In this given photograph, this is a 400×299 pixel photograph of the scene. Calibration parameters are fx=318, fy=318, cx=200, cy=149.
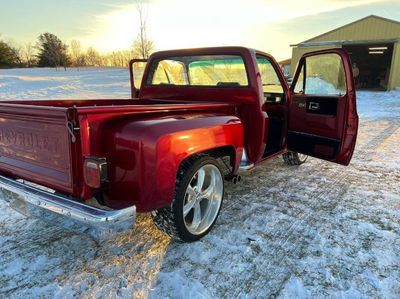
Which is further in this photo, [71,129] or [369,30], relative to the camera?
[369,30]

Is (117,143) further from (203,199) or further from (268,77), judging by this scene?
(268,77)

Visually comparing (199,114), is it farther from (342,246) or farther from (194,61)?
(342,246)

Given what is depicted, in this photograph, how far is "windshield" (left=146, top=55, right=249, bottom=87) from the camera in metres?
3.84

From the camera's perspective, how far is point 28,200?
240 cm

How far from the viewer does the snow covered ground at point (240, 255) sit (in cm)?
233

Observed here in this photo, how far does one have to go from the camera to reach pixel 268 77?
167 inches

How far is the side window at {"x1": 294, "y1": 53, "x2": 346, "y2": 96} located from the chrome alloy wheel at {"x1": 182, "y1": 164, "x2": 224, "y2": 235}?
2.02 meters

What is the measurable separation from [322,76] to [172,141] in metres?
2.85

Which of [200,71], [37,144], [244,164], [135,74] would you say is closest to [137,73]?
[135,74]

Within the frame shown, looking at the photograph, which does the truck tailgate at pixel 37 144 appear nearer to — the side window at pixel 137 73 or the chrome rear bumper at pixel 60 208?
the chrome rear bumper at pixel 60 208

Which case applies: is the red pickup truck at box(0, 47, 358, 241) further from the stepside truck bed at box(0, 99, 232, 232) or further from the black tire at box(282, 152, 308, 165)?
the black tire at box(282, 152, 308, 165)

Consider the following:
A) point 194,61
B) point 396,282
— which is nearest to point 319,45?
point 194,61

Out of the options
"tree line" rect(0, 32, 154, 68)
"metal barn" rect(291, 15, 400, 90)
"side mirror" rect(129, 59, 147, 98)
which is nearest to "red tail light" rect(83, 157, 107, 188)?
"side mirror" rect(129, 59, 147, 98)

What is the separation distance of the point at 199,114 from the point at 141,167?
1.02 m
